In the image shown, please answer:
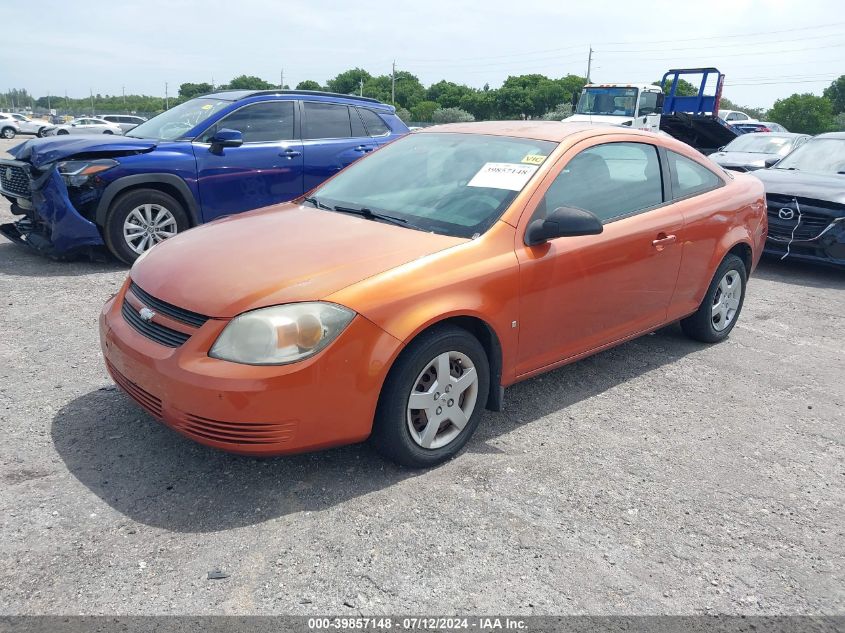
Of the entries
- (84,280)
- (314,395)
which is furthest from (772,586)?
(84,280)

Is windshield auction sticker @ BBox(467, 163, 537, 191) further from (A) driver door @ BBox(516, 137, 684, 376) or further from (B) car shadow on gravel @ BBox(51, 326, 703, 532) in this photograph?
(B) car shadow on gravel @ BBox(51, 326, 703, 532)

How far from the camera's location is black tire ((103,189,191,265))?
6.25m

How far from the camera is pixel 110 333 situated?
10.4ft

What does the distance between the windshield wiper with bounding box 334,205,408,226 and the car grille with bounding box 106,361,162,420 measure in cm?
147

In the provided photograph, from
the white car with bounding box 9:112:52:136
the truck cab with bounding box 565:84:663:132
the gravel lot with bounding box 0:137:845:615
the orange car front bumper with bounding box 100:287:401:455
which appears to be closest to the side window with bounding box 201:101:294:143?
the gravel lot with bounding box 0:137:845:615

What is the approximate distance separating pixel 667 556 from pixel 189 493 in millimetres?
1996

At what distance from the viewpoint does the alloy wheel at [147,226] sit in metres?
6.37

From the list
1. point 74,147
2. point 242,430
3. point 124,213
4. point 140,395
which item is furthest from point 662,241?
point 74,147

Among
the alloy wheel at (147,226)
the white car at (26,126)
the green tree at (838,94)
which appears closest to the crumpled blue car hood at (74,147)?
the alloy wheel at (147,226)

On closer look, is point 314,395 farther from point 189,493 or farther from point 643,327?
point 643,327

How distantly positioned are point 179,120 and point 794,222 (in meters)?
6.87

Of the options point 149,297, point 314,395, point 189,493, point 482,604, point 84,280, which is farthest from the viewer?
point 84,280

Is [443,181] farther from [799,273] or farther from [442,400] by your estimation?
[799,273]

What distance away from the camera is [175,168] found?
6.48 m
